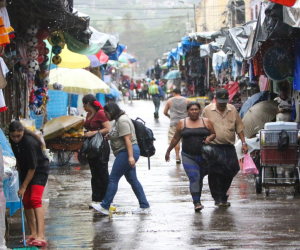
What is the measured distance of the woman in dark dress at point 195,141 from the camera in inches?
336

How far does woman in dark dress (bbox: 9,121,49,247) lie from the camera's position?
668cm

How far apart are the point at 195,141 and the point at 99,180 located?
157cm

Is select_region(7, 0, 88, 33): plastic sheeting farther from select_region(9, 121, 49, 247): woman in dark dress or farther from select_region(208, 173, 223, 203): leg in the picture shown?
select_region(208, 173, 223, 203): leg

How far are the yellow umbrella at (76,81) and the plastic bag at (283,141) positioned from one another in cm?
756

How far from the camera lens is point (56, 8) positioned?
31.4 feet

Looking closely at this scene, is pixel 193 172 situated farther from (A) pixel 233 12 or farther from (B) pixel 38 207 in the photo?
(A) pixel 233 12

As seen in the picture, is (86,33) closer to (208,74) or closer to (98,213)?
(98,213)

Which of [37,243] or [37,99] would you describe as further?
[37,99]

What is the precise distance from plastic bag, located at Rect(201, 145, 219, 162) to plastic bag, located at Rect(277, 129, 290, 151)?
5.06 ft

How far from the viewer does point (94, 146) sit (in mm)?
8508

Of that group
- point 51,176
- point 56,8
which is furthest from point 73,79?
point 56,8

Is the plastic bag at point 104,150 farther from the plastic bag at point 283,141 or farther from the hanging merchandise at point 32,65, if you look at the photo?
the hanging merchandise at point 32,65

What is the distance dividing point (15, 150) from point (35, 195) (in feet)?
1.85

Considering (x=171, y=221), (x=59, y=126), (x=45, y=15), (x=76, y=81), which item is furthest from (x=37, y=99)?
(x=171, y=221)
